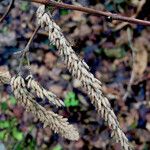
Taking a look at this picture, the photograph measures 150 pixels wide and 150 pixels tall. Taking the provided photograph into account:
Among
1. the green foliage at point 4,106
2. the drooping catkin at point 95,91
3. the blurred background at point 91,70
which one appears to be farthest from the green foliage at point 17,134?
the drooping catkin at point 95,91

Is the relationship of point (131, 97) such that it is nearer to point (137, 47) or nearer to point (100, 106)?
point (137, 47)

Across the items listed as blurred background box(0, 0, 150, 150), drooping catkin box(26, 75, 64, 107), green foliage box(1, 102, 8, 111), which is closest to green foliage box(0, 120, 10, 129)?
blurred background box(0, 0, 150, 150)

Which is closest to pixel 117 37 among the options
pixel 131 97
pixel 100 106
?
pixel 131 97

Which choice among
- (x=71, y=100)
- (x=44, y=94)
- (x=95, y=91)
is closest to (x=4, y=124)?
(x=71, y=100)

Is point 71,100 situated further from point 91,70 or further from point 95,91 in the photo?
point 95,91

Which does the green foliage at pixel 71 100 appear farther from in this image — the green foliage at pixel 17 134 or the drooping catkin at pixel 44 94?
the drooping catkin at pixel 44 94

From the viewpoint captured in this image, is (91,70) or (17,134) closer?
(17,134)

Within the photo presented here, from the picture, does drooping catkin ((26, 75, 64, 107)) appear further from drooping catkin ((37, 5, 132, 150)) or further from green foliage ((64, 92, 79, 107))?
green foliage ((64, 92, 79, 107))
